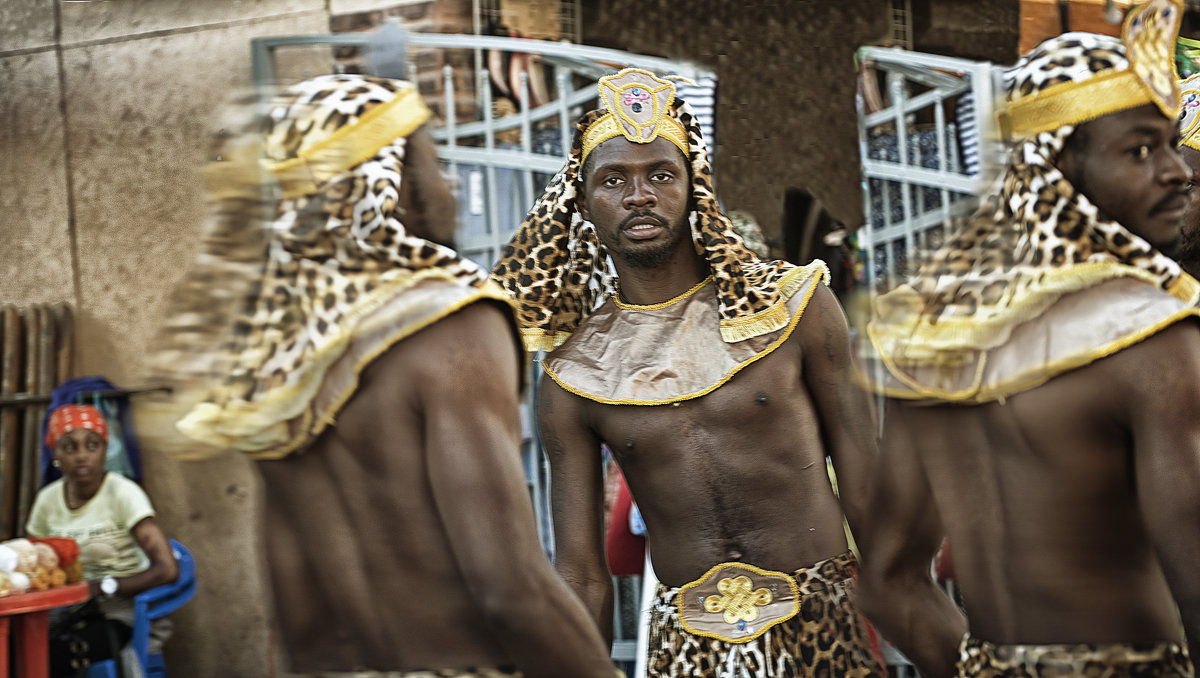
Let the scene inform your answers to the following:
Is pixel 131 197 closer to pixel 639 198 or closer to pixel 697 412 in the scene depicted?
pixel 639 198

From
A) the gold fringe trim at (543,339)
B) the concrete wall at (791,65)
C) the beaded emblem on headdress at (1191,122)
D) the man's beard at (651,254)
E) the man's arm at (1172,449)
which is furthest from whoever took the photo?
the concrete wall at (791,65)

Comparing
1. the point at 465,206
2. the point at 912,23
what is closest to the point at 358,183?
the point at 465,206

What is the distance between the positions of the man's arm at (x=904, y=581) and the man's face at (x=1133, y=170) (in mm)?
621

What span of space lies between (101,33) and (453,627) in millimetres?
5673

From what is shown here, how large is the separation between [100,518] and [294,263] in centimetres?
459

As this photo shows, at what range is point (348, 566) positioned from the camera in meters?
2.35

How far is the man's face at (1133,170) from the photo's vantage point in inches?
97.3

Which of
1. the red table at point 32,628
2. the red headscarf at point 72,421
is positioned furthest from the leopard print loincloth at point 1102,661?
the red headscarf at point 72,421

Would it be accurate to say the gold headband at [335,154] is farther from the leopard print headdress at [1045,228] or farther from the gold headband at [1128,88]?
the gold headband at [1128,88]

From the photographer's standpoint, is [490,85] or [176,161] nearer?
[490,85]

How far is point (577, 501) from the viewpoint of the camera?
342 centimetres

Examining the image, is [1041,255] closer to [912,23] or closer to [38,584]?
[912,23]

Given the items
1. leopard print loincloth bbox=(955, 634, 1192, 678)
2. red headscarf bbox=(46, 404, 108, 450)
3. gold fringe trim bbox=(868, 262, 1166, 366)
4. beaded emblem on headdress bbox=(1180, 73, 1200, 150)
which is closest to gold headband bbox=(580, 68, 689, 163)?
gold fringe trim bbox=(868, 262, 1166, 366)

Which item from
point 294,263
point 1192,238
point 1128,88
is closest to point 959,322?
point 1128,88
